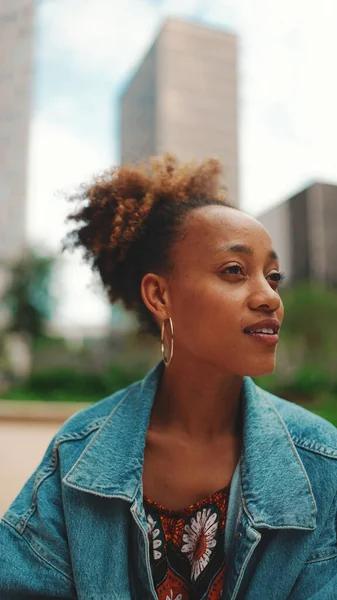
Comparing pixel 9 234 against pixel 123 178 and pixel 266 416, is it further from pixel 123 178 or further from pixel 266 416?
pixel 266 416

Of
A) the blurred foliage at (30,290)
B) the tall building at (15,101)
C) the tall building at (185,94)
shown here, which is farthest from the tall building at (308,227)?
the blurred foliage at (30,290)

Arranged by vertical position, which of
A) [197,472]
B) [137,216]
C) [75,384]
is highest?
[137,216]

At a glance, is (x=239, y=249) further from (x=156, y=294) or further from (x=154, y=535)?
(x=154, y=535)

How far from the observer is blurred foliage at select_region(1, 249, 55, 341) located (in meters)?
9.23

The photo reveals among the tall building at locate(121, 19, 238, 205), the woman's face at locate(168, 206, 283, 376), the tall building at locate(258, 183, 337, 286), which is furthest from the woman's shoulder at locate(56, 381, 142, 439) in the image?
the tall building at locate(121, 19, 238, 205)

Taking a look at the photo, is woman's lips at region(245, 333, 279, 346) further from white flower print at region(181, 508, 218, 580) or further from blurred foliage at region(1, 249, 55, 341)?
blurred foliage at region(1, 249, 55, 341)

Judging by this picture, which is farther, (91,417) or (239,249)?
(91,417)

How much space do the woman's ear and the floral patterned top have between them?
37cm

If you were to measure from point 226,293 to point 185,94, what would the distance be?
5.12 ft

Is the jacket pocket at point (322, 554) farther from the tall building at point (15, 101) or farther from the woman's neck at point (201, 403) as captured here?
the tall building at point (15, 101)

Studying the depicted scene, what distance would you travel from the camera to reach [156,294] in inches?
39.8

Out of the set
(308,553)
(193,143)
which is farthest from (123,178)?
(308,553)

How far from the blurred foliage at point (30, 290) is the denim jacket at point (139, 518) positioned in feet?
28.0

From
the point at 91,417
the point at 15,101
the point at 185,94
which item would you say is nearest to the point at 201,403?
the point at 91,417
